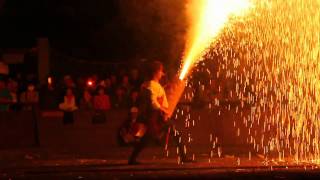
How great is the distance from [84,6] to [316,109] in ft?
59.2

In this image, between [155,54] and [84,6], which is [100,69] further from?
[84,6]

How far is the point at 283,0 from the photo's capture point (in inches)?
691

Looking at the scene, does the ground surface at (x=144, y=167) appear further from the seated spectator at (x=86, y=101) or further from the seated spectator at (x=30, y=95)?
the seated spectator at (x=30, y=95)

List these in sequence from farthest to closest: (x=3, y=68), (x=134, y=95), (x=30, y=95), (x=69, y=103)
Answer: (x=3, y=68)
(x=30, y=95)
(x=69, y=103)
(x=134, y=95)

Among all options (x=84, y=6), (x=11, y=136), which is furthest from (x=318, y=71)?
(x=84, y=6)

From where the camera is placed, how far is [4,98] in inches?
771

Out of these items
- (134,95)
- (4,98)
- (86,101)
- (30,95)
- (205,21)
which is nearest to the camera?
(134,95)

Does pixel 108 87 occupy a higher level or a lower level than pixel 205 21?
→ lower

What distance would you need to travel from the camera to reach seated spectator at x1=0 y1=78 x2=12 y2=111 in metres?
18.4

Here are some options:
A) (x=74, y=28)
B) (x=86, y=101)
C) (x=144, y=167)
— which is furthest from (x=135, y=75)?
(x=74, y=28)

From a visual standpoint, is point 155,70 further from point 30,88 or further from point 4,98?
point 30,88

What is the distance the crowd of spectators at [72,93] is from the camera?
63.7 ft

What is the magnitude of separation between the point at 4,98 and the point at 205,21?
16.4 feet

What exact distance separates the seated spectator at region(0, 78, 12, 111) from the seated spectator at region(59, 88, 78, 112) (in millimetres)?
1223
